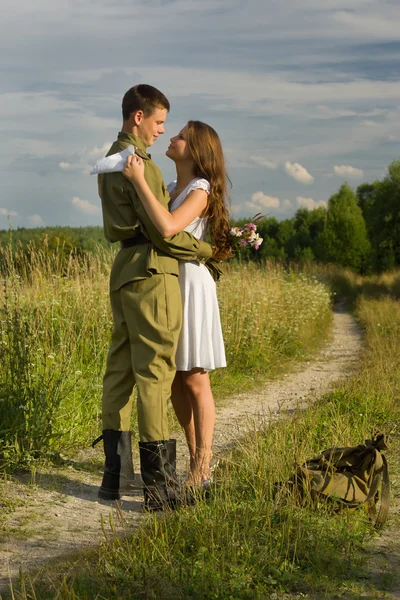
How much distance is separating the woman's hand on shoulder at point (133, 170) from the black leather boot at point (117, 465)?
1600mm

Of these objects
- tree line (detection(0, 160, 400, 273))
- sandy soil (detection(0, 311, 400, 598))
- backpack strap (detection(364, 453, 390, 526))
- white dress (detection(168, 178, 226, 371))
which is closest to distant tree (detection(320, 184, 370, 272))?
tree line (detection(0, 160, 400, 273))

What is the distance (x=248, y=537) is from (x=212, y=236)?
6.26 ft

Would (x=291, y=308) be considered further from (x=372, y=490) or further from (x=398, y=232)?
→ (x=398, y=232)

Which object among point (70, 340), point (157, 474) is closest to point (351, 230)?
point (70, 340)

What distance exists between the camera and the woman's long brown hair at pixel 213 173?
4469mm

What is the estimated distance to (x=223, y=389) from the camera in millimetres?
8836

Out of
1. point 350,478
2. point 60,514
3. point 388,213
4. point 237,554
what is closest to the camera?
point 237,554

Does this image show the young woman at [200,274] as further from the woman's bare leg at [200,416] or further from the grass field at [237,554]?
the grass field at [237,554]

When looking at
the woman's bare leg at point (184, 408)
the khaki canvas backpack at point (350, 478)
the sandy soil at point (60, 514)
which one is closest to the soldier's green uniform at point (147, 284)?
the woman's bare leg at point (184, 408)

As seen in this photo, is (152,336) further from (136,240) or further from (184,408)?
(184,408)

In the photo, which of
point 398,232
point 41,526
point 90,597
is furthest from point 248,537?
point 398,232

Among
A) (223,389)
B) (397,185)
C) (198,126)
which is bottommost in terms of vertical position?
(223,389)

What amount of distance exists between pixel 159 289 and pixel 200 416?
89 centimetres

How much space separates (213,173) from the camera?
4.51 meters
